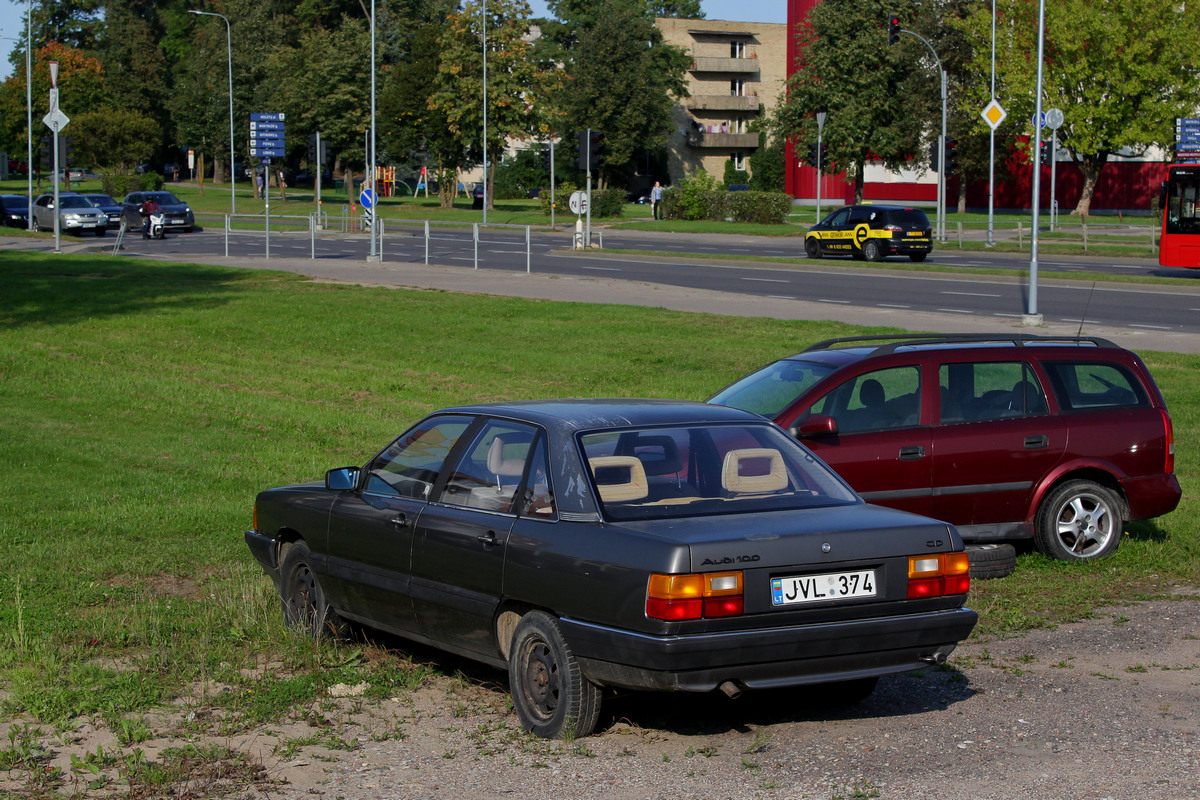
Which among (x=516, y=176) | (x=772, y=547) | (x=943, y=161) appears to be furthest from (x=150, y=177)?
(x=772, y=547)

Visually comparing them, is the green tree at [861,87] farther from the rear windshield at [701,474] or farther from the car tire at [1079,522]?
the rear windshield at [701,474]

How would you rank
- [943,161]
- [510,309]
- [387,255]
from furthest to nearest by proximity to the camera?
[943,161], [387,255], [510,309]

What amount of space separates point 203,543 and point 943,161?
4145cm

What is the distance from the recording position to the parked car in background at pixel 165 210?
5172cm

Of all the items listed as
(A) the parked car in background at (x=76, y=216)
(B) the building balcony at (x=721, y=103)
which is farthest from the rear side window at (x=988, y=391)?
(B) the building balcony at (x=721, y=103)

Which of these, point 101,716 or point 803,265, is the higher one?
point 803,265

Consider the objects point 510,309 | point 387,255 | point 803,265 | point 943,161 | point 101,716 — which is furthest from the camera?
point 943,161

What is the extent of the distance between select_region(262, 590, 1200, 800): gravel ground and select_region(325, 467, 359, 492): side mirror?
1.08m

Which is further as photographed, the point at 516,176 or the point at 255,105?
the point at 516,176

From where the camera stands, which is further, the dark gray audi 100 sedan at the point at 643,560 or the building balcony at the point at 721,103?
the building balcony at the point at 721,103

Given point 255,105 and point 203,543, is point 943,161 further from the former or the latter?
point 255,105

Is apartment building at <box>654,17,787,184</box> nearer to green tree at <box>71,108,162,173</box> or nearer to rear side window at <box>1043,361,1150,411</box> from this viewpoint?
green tree at <box>71,108,162,173</box>

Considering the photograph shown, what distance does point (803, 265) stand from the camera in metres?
36.8

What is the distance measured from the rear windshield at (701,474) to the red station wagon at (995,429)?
2477 mm
